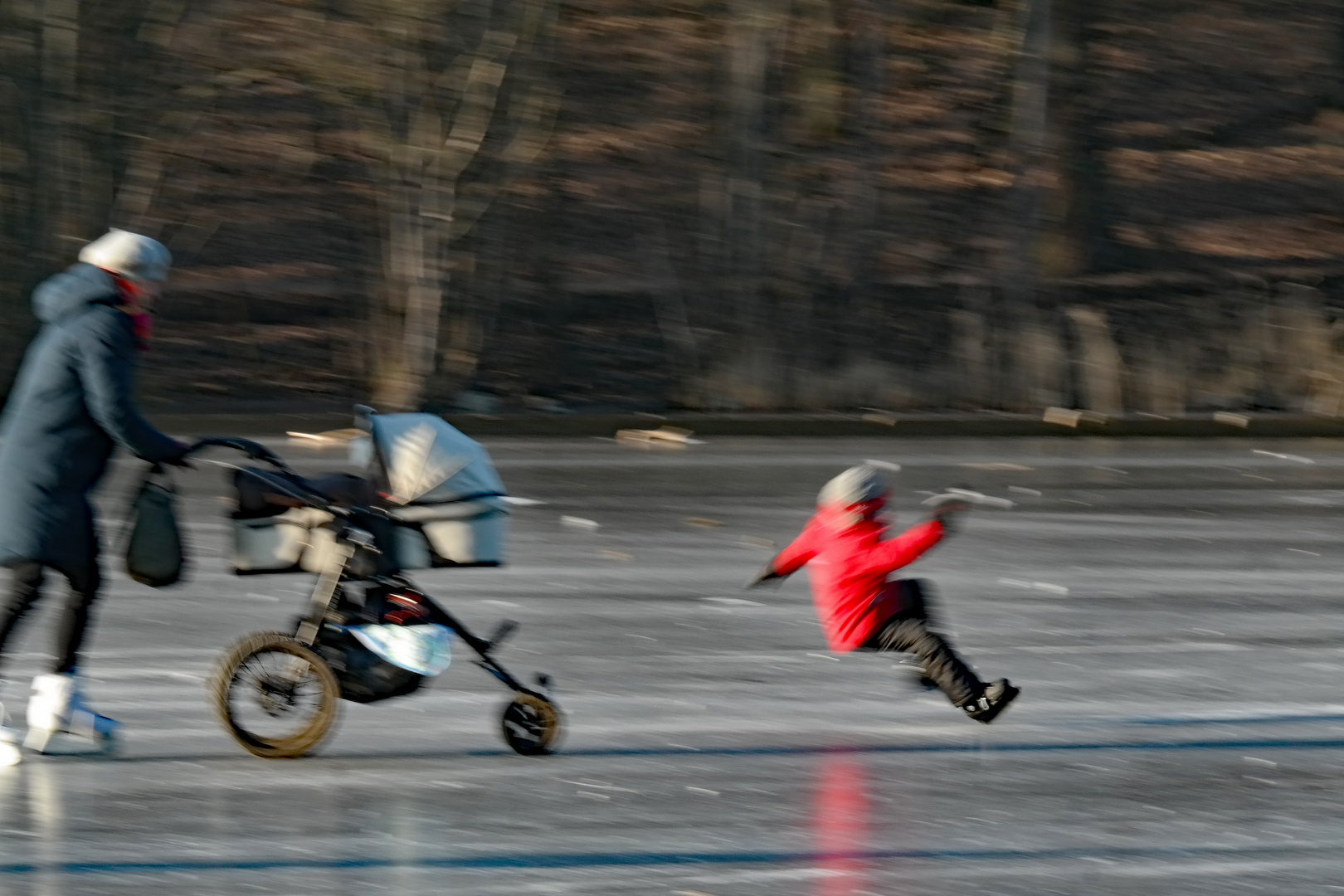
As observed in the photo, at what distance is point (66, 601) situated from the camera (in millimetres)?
7375

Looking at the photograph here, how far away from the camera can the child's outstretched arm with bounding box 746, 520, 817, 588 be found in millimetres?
7867

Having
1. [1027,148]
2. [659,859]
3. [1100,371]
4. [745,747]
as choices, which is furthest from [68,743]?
[1027,148]

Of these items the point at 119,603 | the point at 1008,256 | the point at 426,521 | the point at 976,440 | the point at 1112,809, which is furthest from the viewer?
the point at 1008,256

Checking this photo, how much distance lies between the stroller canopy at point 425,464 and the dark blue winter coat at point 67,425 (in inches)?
Answer: 27.5

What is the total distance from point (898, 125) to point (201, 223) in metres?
12.1

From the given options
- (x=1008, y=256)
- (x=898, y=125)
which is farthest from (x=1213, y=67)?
(x=1008, y=256)

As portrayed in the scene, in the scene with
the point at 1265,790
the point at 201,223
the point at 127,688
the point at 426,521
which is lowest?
the point at 201,223

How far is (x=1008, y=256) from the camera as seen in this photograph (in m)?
24.5

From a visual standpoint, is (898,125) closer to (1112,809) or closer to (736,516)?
(736,516)

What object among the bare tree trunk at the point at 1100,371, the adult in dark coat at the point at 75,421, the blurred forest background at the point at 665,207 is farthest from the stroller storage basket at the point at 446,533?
the bare tree trunk at the point at 1100,371

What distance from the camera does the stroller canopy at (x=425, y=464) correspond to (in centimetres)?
722

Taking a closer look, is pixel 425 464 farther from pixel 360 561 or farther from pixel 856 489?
pixel 856 489

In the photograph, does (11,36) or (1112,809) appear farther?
(11,36)

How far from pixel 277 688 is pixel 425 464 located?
903 mm
